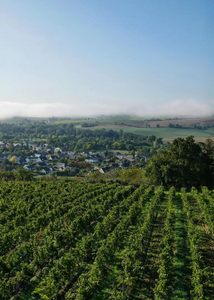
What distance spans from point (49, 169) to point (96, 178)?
4910 centimetres

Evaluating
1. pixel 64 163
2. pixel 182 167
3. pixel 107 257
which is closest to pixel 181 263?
pixel 107 257

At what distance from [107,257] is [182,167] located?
26.4m

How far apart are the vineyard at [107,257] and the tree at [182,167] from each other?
11375mm

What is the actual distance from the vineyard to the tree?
11.4 metres

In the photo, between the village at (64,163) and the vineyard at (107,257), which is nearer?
the vineyard at (107,257)

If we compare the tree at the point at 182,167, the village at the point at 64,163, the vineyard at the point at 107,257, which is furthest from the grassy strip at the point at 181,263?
the village at the point at 64,163

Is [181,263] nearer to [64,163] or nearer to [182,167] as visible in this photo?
[182,167]

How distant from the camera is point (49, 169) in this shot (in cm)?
9406

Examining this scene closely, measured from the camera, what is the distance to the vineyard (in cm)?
1395

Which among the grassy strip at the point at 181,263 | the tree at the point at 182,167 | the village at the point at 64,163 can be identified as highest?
the tree at the point at 182,167

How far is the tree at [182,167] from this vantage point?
39.6 m

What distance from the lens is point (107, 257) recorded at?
16406 millimetres

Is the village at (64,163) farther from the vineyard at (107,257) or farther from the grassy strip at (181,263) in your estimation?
the grassy strip at (181,263)

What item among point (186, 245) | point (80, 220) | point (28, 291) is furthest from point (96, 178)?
point (28, 291)
